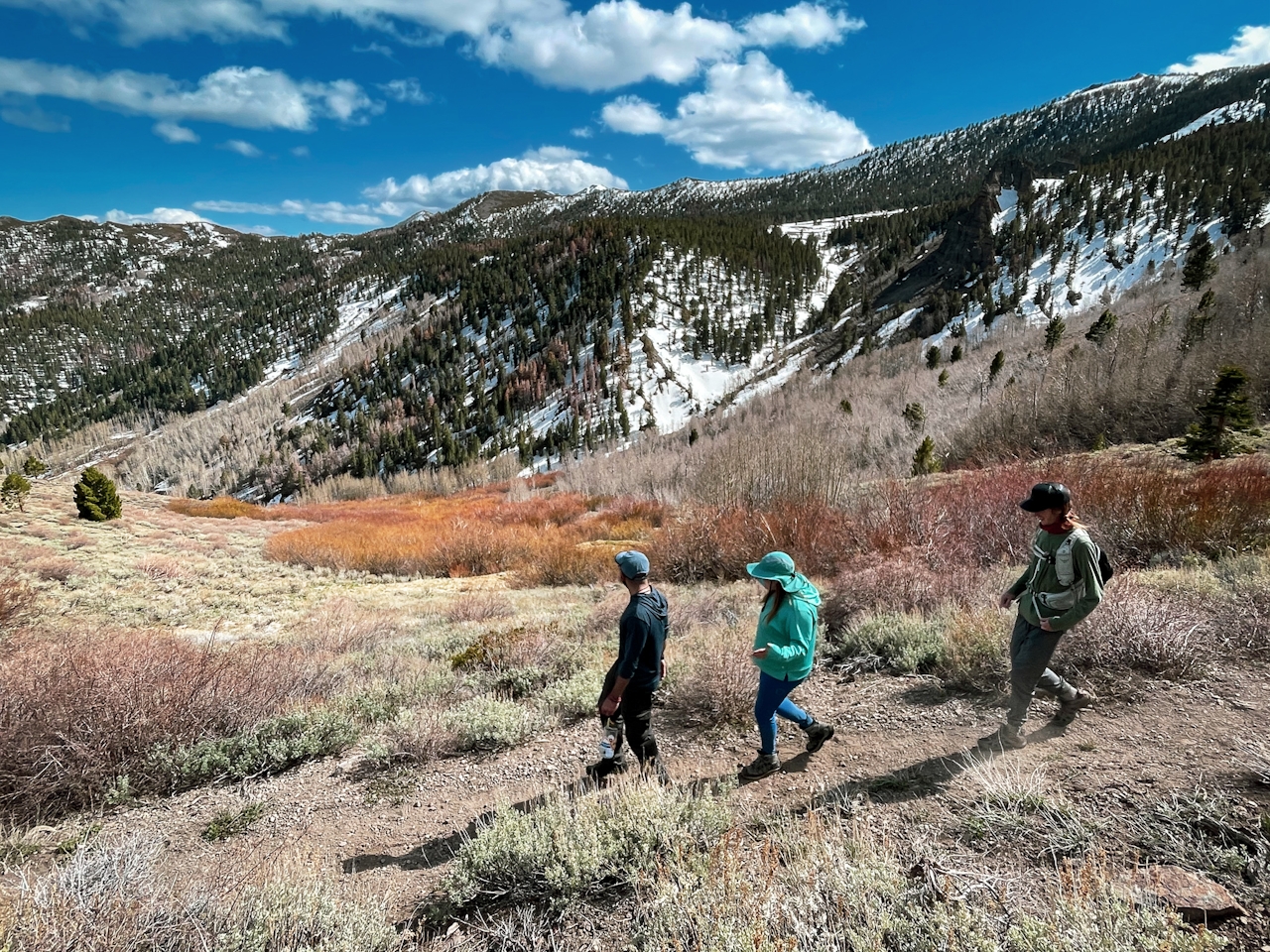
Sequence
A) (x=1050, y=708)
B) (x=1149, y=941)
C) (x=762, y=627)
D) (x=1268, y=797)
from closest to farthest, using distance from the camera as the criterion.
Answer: (x=1149, y=941) < (x=1268, y=797) < (x=762, y=627) < (x=1050, y=708)

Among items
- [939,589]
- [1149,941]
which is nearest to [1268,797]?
[1149,941]

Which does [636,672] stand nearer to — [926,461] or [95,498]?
[926,461]

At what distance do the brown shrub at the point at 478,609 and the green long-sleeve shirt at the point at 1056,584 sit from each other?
890 cm

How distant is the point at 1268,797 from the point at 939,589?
13.4 ft

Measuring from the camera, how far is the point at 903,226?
372 feet

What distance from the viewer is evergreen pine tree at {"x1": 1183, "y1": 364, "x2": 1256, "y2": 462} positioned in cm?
1148

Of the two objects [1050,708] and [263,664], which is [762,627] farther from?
[263,664]

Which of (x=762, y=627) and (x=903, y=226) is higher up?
(x=903, y=226)

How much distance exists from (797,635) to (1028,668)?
5.15 feet

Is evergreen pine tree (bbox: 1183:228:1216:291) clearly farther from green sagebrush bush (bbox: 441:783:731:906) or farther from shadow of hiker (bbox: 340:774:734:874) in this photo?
green sagebrush bush (bbox: 441:783:731:906)

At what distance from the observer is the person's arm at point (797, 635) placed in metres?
3.72

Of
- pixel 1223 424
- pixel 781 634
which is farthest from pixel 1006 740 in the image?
pixel 1223 424

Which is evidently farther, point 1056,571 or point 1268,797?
point 1056,571

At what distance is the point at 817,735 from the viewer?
421cm
